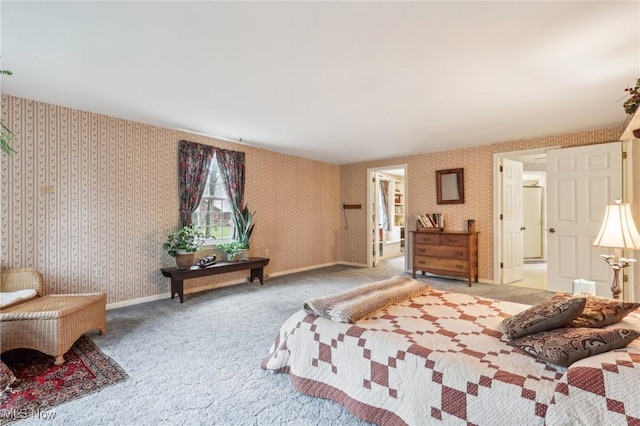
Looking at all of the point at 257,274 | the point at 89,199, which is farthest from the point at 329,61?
the point at 257,274

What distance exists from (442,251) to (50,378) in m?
4.93

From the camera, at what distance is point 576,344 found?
130 cm

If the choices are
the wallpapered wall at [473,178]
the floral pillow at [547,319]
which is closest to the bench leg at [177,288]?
the floral pillow at [547,319]

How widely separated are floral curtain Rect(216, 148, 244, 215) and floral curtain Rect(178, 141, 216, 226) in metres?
0.25

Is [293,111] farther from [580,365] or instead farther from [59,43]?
[580,365]

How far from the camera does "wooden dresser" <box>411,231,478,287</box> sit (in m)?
4.88

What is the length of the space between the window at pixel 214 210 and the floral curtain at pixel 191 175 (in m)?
0.18

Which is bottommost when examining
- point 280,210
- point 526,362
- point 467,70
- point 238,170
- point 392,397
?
point 392,397

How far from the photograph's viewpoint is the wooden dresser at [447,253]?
4883mm

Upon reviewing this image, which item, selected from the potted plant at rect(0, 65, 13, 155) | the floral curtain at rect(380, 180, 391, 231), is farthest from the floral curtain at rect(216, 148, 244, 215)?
the floral curtain at rect(380, 180, 391, 231)

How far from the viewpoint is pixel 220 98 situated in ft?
10.2

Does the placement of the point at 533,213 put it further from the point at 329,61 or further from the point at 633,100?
the point at 329,61

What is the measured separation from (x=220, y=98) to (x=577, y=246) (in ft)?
16.2

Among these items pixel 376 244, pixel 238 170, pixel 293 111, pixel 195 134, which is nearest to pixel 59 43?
pixel 293 111
